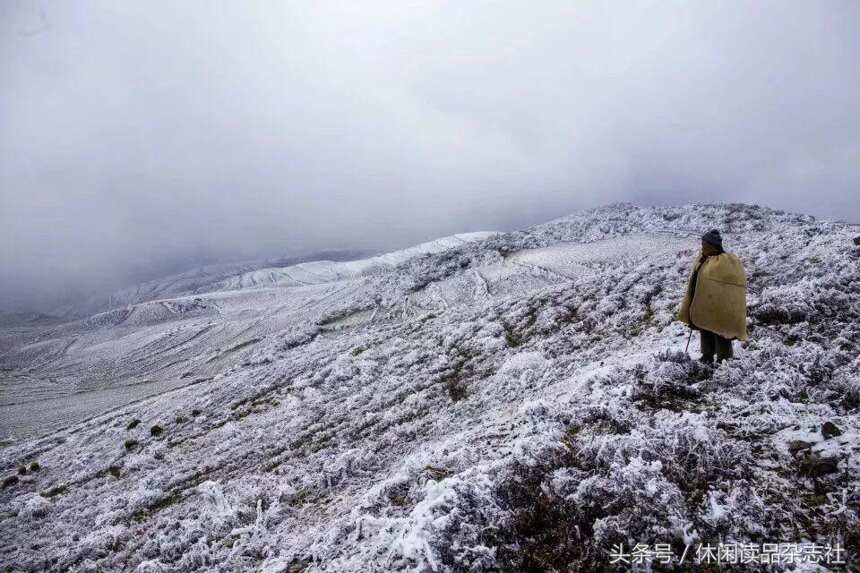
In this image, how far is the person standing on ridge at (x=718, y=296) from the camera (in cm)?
846

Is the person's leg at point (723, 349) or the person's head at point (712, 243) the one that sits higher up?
the person's head at point (712, 243)

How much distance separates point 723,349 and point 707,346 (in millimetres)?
299

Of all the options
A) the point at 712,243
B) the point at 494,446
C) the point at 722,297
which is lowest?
the point at 494,446

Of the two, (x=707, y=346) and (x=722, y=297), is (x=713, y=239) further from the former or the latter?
(x=707, y=346)

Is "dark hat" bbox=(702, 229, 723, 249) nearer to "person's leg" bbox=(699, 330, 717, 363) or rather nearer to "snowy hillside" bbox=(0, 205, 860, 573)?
"person's leg" bbox=(699, 330, 717, 363)

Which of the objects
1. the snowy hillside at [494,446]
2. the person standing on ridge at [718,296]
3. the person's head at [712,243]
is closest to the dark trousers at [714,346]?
the person standing on ridge at [718,296]

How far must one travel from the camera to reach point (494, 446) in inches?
326

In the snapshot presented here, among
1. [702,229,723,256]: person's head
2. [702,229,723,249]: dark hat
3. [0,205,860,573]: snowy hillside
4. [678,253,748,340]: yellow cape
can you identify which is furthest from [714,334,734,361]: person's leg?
[702,229,723,249]: dark hat

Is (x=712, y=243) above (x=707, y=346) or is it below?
above

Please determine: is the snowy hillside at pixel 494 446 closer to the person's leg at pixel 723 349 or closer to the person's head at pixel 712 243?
the person's leg at pixel 723 349

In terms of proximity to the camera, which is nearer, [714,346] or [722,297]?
[722,297]

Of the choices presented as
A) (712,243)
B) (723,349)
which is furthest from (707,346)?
(712,243)

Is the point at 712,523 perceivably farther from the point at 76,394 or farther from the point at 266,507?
the point at 76,394

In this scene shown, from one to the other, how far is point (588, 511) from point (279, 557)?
213 inches
